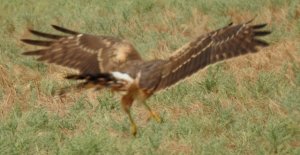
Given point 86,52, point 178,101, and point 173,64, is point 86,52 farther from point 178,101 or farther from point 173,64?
point 178,101

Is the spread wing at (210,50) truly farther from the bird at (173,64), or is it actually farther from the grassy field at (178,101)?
the grassy field at (178,101)

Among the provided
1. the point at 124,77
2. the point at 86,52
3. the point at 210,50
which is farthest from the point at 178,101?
the point at 210,50

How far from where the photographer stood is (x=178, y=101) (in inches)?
336

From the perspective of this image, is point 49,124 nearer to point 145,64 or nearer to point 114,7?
point 145,64

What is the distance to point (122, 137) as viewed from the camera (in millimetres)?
7730

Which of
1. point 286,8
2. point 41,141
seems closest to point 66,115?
point 41,141

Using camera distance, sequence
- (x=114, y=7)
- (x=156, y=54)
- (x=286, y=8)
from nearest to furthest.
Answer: (x=156, y=54)
(x=286, y=8)
(x=114, y=7)

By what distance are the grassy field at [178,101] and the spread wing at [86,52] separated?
62 centimetres

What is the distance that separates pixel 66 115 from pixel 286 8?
4.80 metres

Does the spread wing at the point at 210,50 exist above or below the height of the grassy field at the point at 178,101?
above

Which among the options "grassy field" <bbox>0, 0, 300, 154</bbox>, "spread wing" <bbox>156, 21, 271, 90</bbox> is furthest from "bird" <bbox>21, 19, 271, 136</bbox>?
"grassy field" <bbox>0, 0, 300, 154</bbox>

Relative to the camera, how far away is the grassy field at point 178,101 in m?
7.21

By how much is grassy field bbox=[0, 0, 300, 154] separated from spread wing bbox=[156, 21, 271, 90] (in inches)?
33.7

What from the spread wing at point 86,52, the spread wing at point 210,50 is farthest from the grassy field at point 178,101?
the spread wing at point 210,50
